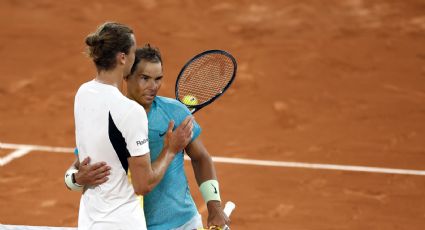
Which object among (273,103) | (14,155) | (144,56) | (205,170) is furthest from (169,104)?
(273,103)

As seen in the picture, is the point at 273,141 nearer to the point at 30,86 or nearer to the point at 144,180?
the point at 30,86

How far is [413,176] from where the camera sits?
9148 mm

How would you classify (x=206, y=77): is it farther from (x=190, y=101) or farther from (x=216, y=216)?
(x=216, y=216)

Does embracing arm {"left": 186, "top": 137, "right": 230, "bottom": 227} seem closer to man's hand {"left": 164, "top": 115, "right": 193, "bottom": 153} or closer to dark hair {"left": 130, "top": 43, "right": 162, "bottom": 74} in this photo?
man's hand {"left": 164, "top": 115, "right": 193, "bottom": 153}

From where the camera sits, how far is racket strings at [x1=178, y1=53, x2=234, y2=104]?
6.07 meters

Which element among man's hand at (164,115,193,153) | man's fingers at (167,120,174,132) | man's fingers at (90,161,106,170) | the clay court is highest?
man's fingers at (167,120,174,132)

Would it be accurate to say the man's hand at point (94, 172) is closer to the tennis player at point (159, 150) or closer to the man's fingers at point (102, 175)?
the man's fingers at point (102, 175)

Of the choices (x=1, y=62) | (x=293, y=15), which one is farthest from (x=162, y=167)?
(x=293, y=15)

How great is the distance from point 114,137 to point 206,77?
1.67 m

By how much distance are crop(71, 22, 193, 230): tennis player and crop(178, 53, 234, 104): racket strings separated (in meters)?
1.27

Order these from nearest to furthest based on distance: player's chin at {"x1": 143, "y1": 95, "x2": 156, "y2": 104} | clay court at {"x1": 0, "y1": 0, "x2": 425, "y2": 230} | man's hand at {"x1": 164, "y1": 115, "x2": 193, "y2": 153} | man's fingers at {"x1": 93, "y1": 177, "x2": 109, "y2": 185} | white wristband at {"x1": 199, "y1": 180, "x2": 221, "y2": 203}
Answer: man's fingers at {"x1": 93, "y1": 177, "x2": 109, "y2": 185} → man's hand at {"x1": 164, "y1": 115, "x2": 193, "y2": 153} → player's chin at {"x1": 143, "y1": 95, "x2": 156, "y2": 104} → white wristband at {"x1": 199, "y1": 180, "x2": 221, "y2": 203} → clay court at {"x1": 0, "y1": 0, "x2": 425, "y2": 230}

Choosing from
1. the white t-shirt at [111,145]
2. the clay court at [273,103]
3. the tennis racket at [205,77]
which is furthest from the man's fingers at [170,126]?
the clay court at [273,103]

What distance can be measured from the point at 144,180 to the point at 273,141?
5344mm

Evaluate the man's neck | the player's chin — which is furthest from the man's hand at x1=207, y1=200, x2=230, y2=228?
the man's neck
